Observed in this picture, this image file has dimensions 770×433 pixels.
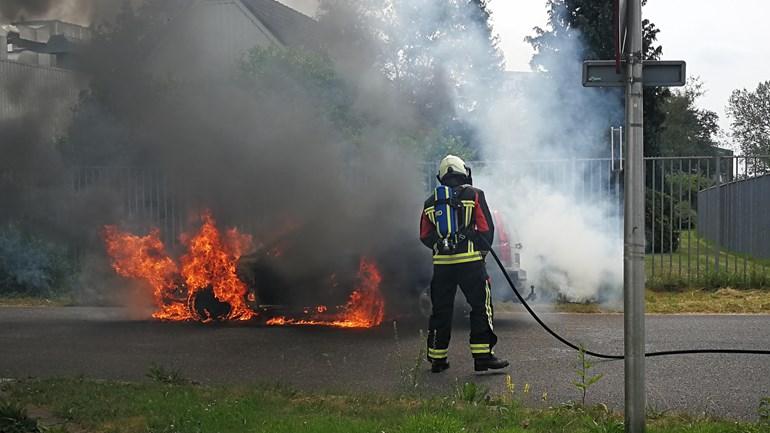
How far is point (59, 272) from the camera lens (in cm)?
1368

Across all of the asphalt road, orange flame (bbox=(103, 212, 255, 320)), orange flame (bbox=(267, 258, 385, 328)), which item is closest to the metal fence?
the asphalt road

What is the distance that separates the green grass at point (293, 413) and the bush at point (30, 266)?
7668 mm

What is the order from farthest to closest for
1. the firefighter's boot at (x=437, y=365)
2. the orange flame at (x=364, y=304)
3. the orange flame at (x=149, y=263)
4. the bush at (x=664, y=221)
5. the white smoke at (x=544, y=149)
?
1. the bush at (x=664, y=221)
2. the white smoke at (x=544, y=149)
3. the orange flame at (x=149, y=263)
4. the orange flame at (x=364, y=304)
5. the firefighter's boot at (x=437, y=365)

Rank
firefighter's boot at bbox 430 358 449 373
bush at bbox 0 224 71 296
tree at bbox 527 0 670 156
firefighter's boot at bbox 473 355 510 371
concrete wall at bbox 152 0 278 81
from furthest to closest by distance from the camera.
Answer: tree at bbox 527 0 670 156 < bush at bbox 0 224 71 296 < concrete wall at bbox 152 0 278 81 < firefighter's boot at bbox 430 358 449 373 < firefighter's boot at bbox 473 355 510 371

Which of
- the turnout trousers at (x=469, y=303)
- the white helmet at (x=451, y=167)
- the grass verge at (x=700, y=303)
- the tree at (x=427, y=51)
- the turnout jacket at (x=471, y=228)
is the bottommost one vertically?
the grass verge at (x=700, y=303)

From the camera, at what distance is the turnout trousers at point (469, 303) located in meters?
7.17

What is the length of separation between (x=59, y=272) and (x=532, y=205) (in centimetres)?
758

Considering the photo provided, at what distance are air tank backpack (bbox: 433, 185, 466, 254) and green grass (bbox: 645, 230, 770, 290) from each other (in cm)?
619

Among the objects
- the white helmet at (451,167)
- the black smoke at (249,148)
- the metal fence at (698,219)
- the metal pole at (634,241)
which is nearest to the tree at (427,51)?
the black smoke at (249,148)

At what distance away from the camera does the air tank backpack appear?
Answer: 23.9 ft

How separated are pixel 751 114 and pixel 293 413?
57407 mm

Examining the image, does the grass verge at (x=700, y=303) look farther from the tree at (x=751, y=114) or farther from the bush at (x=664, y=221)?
the tree at (x=751, y=114)

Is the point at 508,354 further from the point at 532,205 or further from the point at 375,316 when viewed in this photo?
the point at 532,205

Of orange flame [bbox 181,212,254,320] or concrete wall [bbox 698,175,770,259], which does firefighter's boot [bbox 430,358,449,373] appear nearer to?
orange flame [bbox 181,212,254,320]
